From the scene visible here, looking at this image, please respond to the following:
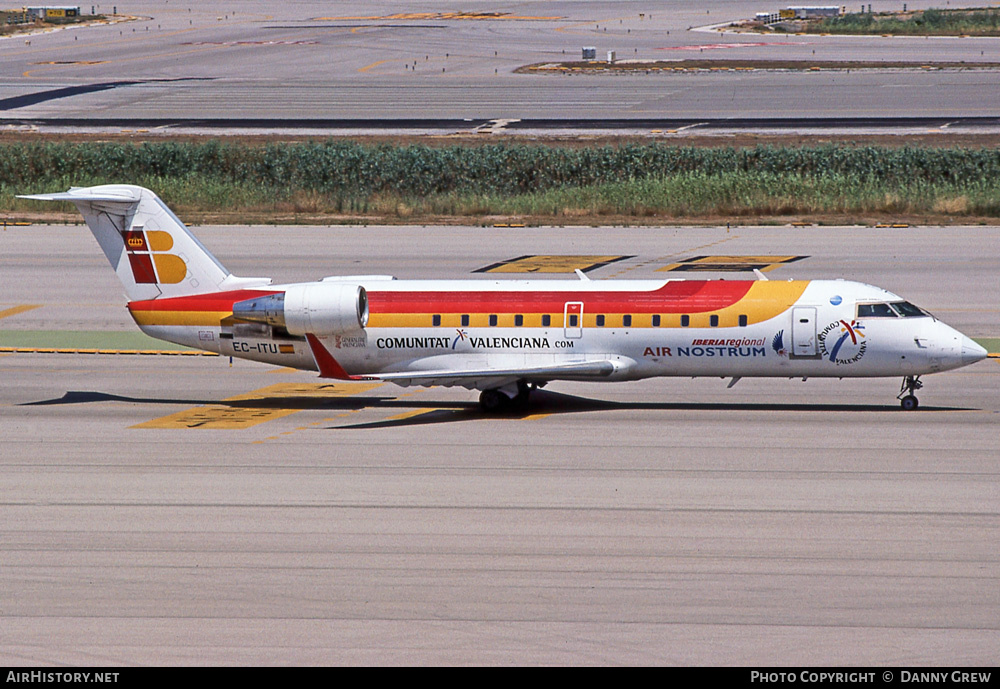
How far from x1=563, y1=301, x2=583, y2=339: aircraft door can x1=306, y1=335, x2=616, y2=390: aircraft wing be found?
0.68 metres

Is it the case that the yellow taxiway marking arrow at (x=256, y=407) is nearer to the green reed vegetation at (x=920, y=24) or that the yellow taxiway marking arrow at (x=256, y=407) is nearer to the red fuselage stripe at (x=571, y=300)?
the red fuselage stripe at (x=571, y=300)

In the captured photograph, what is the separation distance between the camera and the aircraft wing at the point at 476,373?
96.8ft

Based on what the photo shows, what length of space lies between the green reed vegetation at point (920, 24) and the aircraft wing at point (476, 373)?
114564 millimetres

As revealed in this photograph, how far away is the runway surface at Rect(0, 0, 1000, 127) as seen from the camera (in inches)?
3506

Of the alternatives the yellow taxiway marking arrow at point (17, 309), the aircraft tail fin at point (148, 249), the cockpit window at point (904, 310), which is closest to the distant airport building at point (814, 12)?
the yellow taxiway marking arrow at point (17, 309)

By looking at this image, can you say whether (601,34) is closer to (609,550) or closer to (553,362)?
(553,362)

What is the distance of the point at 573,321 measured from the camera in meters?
30.1

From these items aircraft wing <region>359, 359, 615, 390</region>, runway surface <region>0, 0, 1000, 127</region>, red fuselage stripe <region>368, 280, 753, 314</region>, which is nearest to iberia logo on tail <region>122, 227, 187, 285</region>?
red fuselage stripe <region>368, 280, 753, 314</region>

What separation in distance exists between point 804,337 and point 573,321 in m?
5.13

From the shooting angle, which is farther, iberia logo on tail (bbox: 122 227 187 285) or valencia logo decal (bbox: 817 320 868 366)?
iberia logo on tail (bbox: 122 227 187 285)

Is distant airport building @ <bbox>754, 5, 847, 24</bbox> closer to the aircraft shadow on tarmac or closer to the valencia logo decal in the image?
the aircraft shadow on tarmac

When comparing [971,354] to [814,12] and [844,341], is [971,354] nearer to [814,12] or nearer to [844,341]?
[844,341]

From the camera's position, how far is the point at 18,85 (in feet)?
342

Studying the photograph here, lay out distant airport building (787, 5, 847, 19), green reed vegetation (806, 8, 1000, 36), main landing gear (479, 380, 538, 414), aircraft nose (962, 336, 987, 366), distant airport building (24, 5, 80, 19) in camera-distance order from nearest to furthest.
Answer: aircraft nose (962, 336, 987, 366) → main landing gear (479, 380, 538, 414) → green reed vegetation (806, 8, 1000, 36) → distant airport building (787, 5, 847, 19) → distant airport building (24, 5, 80, 19)
